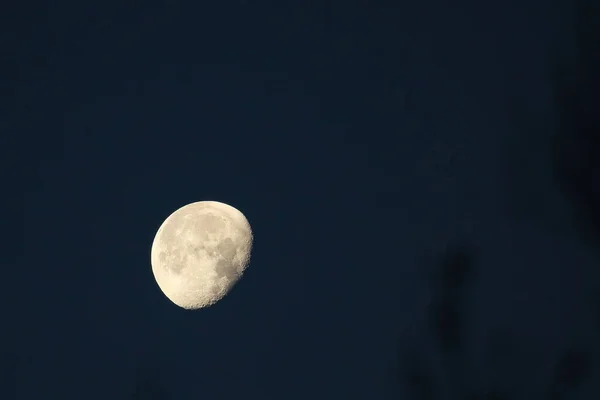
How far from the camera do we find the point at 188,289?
218 inches

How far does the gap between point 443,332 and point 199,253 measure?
→ 8.59 ft

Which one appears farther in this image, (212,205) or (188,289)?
(212,205)

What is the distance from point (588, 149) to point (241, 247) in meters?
3.68

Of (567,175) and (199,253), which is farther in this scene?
(567,175)

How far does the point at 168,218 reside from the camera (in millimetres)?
5965

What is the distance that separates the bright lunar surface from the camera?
18.0ft

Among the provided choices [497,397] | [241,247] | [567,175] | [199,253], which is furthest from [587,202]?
[199,253]

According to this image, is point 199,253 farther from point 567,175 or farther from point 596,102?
point 596,102

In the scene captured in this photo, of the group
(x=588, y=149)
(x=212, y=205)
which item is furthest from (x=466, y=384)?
(x=212, y=205)

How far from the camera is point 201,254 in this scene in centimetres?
549

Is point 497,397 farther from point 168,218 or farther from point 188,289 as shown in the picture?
point 168,218

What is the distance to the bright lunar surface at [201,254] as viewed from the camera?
550 cm

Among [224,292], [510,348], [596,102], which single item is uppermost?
[596,102]

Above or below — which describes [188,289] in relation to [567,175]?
below
